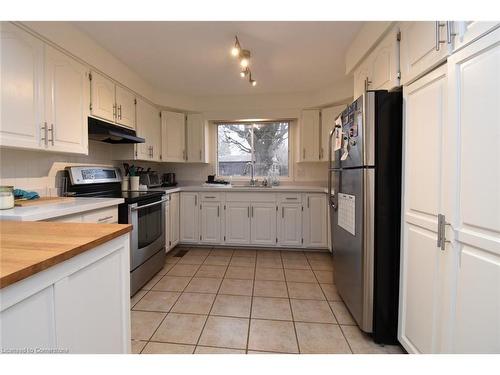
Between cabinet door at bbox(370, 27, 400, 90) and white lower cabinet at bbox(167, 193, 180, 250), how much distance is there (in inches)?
105

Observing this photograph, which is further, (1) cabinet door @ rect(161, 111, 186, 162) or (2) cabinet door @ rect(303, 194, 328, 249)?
(1) cabinet door @ rect(161, 111, 186, 162)

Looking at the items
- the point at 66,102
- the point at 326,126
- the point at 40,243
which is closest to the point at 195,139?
the point at 66,102

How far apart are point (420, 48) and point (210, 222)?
2920 millimetres

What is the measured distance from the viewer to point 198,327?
1662 mm

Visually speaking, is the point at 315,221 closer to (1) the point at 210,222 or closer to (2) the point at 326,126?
(2) the point at 326,126

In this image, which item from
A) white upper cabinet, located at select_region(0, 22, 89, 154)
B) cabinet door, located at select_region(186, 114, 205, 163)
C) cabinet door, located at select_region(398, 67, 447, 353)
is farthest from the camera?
cabinet door, located at select_region(186, 114, 205, 163)

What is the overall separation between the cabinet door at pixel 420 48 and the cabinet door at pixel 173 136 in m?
2.97

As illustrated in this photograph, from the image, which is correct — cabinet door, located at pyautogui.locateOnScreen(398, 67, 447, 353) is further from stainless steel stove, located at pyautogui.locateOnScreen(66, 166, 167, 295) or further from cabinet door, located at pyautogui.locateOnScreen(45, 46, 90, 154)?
cabinet door, located at pyautogui.locateOnScreen(45, 46, 90, 154)

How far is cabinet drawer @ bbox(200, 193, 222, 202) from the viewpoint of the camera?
3.38 m

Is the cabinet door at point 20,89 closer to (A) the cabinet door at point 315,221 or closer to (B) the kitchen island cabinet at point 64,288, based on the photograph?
(B) the kitchen island cabinet at point 64,288

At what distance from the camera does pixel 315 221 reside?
3.21 meters

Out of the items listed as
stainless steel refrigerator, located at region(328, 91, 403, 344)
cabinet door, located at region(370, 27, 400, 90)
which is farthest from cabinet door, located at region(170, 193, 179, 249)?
cabinet door, located at region(370, 27, 400, 90)

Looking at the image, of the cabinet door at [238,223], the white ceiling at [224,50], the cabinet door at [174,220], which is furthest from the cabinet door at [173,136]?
the cabinet door at [238,223]
